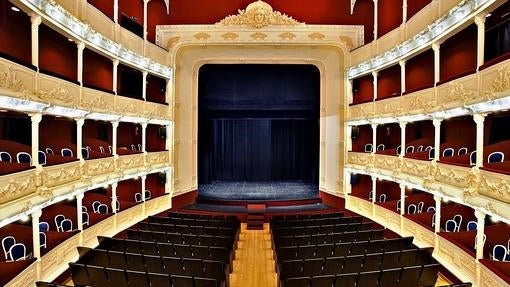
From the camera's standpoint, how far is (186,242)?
30.7ft

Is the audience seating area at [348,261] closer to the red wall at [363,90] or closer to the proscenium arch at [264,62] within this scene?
the proscenium arch at [264,62]

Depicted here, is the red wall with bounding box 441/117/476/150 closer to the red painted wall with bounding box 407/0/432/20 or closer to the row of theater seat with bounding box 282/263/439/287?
the red painted wall with bounding box 407/0/432/20

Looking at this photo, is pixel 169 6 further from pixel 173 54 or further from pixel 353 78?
pixel 353 78

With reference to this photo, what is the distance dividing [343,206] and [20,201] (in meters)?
12.8

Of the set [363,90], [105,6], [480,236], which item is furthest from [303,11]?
[480,236]

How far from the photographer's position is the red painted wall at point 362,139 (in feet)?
53.4

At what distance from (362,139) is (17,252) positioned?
13.6 metres

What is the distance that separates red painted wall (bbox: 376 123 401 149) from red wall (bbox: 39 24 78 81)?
1247 centimetres

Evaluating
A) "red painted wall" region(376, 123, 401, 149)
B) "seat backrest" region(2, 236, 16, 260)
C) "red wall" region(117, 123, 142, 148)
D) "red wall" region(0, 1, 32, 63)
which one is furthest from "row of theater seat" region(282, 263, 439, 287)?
"red wall" region(117, 123, 142, 148)

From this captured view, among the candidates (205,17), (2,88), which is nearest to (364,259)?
(2,88)

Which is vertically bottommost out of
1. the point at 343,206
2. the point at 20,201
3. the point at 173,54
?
the point at 343,206

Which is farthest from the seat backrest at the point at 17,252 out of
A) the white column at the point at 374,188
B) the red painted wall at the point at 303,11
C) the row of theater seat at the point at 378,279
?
the white column at the point at 374,188

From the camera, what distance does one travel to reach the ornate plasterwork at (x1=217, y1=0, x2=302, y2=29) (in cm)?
1553

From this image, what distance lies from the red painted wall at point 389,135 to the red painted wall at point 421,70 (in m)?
1.95
